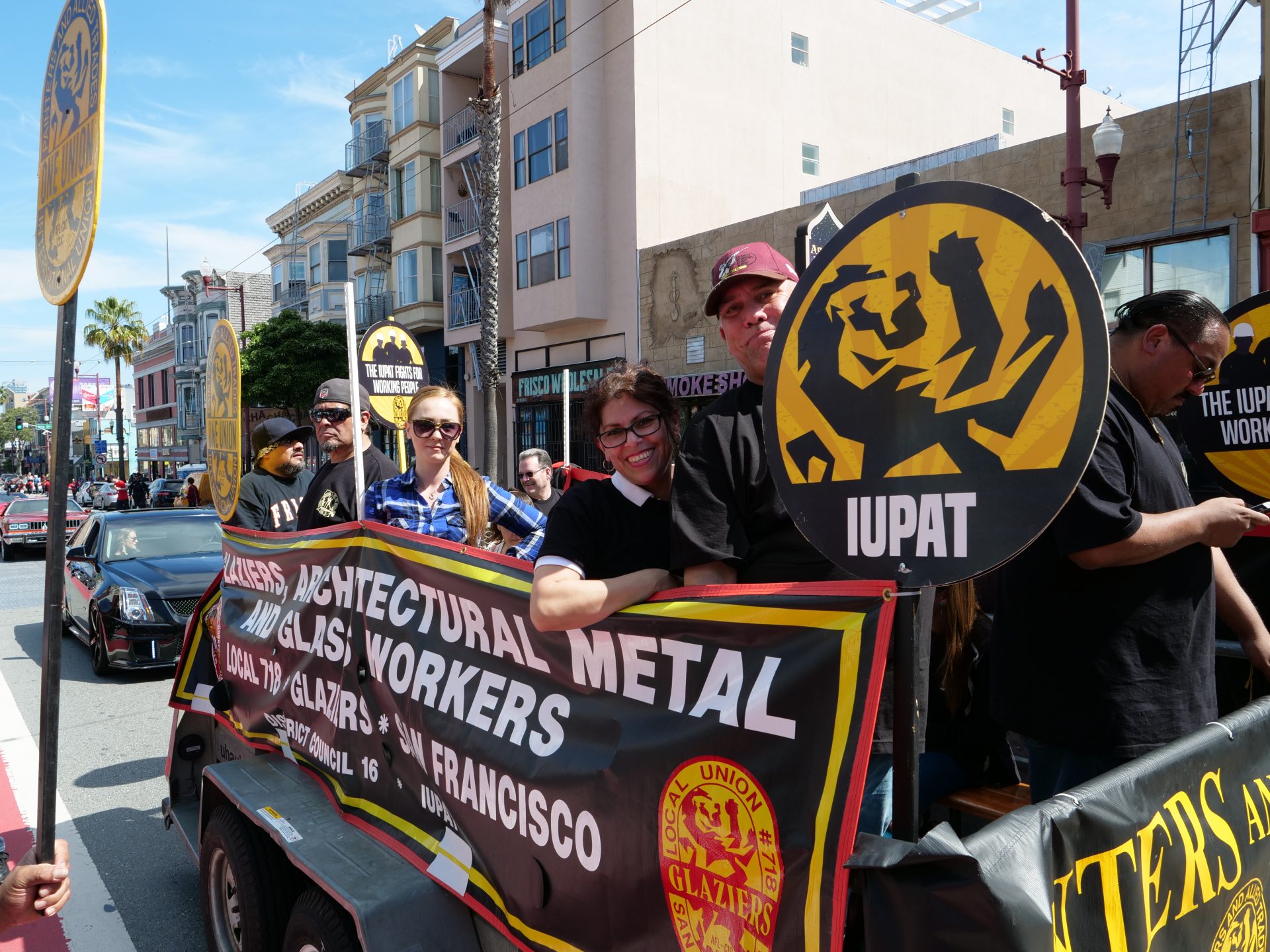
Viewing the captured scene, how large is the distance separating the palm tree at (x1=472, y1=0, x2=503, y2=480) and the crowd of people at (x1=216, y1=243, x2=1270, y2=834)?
14.7 metres

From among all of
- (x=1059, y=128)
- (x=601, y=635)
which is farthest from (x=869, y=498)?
(x=1059, y=128)

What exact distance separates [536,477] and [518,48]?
21.2 metres

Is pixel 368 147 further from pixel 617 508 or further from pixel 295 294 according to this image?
pixel 617 508

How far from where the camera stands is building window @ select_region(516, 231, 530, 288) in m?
24.8

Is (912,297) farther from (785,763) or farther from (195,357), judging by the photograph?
(195,357)

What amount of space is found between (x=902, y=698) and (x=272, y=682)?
289 centimetres

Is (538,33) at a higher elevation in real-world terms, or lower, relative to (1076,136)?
higher

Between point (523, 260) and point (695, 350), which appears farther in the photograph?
point (523, 260)

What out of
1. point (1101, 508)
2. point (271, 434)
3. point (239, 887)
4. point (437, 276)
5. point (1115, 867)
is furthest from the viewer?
point (437, 276)

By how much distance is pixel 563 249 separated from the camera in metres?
23.4

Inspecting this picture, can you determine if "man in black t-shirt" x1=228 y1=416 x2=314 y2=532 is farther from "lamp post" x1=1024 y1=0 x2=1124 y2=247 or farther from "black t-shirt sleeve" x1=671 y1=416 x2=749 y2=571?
"lamp post" x1=1024 y1=0 x2=1124 y2=247

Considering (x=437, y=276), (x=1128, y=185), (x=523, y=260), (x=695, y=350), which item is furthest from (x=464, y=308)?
(x=1128, y=185)

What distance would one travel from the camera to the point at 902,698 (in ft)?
4.72

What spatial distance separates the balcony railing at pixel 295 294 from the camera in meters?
44.0
